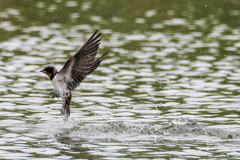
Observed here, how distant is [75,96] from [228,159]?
22.0 ft

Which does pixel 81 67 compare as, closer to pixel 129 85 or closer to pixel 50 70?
pixel 50 70

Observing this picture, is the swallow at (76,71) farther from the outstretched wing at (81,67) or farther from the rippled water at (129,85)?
the rippled water at (129,85)

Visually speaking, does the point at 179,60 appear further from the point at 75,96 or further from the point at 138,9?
the point at 138,9

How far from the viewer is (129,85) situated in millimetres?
15898

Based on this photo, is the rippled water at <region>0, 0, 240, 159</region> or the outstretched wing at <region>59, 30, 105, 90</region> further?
the outstretched wing at <region>59, 30, 105, 90</region>

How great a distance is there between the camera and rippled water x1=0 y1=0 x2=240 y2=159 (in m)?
10.3

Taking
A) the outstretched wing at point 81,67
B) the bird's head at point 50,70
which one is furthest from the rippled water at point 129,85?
the bird's head at point 50,70

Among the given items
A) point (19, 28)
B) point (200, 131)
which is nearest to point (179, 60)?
point (200, 131)

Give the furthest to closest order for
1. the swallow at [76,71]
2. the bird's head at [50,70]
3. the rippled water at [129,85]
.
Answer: the swallow at [76,71] < the bird's head at [50,70] < the rippled water at [129,85]

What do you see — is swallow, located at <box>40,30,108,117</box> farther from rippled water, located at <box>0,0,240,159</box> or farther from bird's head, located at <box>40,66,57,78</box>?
rippled water, located at <box>0,0,240,159</box>

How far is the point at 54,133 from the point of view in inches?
443

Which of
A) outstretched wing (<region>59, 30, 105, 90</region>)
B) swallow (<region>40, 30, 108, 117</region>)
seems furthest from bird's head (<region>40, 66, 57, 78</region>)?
outstretched wing (<region>59, 30, 105, 90</region>)

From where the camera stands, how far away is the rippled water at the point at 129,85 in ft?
33.9

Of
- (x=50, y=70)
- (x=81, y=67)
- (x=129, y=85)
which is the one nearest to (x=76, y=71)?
(x=81, y=67)
